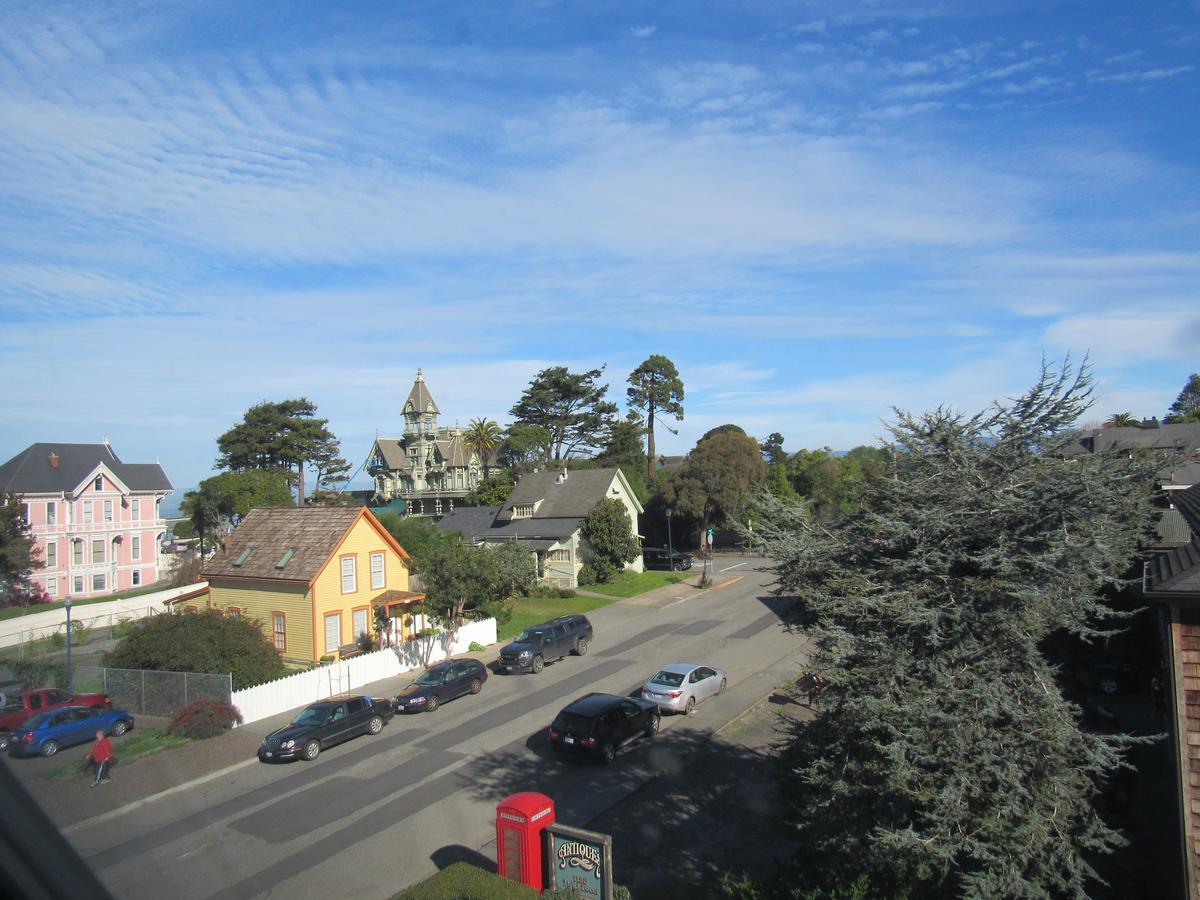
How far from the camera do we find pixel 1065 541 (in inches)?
338

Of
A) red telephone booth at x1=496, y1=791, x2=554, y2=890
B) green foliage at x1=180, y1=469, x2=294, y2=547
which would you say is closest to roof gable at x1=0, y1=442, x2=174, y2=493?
green foliage at x1=180, y1=469, x2=294, y2=547

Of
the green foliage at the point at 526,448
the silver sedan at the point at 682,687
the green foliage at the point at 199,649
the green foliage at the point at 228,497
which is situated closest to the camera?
the silver sedan at the point at 682,687

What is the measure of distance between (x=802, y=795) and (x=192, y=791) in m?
14.0

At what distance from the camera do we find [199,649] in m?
23.2

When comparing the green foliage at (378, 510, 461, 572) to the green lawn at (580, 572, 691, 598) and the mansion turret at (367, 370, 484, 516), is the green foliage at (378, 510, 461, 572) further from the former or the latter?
the mansion turret at (367, 370, 484, 516)

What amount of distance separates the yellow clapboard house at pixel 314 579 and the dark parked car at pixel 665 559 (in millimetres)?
25172

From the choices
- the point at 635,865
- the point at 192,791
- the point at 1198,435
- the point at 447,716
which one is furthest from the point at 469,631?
the point at 1198,435

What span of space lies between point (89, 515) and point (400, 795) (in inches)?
1573

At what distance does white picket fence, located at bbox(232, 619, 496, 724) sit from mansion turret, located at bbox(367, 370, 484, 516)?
52.3 meters

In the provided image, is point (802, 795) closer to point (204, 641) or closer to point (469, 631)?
point (204, 641)

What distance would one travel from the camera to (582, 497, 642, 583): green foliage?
155ft

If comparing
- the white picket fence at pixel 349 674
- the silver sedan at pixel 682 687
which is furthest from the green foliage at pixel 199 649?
the silver sedan at pixel 682 687

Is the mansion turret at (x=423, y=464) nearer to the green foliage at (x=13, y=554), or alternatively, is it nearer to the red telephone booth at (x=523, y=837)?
the green foliage at (x=13, y=554)

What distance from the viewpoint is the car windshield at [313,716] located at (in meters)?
20.3
